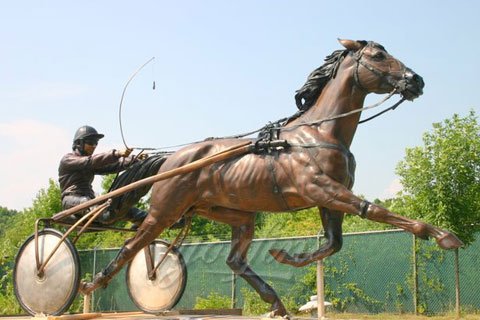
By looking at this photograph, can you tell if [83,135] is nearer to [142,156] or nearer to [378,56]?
[142,156]

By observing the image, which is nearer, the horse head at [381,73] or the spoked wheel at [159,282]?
the horse head at [381,73]

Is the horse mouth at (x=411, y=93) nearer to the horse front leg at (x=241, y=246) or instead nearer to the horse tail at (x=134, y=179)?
the horse front leg at (x=241, y=246)

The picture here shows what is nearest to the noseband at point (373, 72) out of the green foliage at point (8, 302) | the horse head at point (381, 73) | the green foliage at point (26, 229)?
the horse head at point (381, 73)

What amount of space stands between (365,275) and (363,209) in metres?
8.07

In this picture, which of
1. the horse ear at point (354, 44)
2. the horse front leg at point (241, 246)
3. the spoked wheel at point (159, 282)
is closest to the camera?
the horse ear at point (354, 44)

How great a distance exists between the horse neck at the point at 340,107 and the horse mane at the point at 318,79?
10 cm

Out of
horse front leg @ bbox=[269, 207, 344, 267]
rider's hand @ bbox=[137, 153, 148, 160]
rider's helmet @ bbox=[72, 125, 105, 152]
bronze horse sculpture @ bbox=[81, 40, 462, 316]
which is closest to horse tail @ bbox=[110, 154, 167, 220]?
rider's hand @ bbox=[137, 153, 148, 160]

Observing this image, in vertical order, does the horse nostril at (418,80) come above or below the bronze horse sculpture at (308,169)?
above

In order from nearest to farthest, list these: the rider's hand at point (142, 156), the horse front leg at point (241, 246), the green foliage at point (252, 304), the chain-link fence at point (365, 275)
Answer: the horse front leg at point (241, 246)
the rider's hand at point (142, 156)
the chain-link fence at point (365, 275)
the green foliage at point (252, 304)

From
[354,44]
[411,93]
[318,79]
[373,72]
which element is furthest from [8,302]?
[411,93]

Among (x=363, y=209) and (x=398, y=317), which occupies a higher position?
(x=363, y=209)

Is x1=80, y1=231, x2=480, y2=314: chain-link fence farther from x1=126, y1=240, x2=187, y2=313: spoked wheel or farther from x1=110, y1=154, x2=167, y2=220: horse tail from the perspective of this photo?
x1=110, y1=154, x2=167, y2=220: horse tail

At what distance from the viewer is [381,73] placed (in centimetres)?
577

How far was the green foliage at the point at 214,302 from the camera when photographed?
43.5 ft
